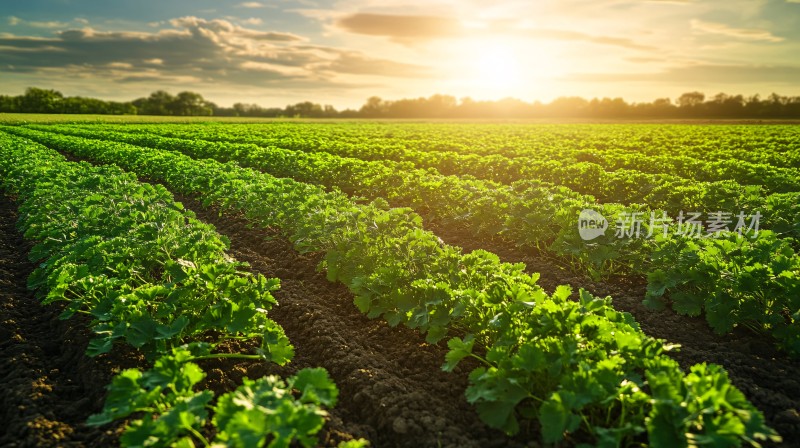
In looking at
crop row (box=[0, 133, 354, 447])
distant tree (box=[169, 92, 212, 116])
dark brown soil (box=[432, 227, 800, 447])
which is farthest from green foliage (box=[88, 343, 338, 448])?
distant tree (box=[169, 92, 212, 116])

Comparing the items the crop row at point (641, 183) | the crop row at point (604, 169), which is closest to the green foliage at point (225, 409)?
the crop row at point (641, 183)

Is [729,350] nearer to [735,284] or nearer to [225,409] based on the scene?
[735,284]

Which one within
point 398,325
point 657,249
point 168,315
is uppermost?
point 657,249

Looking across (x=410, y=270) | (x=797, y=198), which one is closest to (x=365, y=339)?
(x=410, y=270)

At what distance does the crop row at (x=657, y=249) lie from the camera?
572 centimetres

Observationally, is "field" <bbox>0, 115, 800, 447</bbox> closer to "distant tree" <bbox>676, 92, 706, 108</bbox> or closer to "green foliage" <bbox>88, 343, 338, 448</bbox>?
"green foliage" <bbox>88, 343, 338, 448</bbox>

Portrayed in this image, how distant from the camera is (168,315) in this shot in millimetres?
5168

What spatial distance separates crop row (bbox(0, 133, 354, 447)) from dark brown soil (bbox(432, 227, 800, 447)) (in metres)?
3.86

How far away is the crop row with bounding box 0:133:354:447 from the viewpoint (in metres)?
3.27

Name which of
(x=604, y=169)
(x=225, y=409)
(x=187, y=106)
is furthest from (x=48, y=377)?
(x=187, y=106)

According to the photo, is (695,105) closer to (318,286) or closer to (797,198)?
(797,198)

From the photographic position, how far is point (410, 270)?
605 centimetres

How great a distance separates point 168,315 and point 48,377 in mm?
1221

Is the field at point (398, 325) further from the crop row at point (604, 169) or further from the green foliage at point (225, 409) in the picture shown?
the crop row at point (604, 169)
